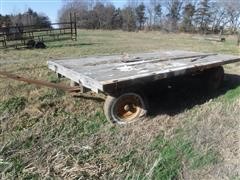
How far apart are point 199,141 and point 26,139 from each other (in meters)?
2.00

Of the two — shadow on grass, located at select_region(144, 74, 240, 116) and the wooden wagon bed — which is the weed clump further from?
shadow on grass, located at select_region(144, 74, 240, 116)

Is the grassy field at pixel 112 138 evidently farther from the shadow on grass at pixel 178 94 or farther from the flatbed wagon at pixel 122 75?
the flatbed wagon at pixel 122 75

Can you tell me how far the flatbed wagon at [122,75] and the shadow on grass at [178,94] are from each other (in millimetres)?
275

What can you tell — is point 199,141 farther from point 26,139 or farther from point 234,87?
point 234,87

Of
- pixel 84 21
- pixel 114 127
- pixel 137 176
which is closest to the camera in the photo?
pixel 137 176

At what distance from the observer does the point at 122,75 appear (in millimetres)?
3504

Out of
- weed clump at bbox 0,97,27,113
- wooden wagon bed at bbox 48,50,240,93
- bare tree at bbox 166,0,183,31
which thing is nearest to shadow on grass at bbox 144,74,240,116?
wooden wagon bed at bbox 48,50,240,93

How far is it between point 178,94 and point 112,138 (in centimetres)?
207

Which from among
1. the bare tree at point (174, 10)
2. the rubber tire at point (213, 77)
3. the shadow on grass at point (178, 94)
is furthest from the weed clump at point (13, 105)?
the bare tree at point (174, 10)

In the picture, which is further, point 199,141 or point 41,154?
point 199,141

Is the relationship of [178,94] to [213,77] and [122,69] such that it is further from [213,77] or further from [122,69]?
[122,69]

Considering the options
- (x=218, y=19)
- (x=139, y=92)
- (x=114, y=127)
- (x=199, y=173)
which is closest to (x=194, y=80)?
(x=139, y=92)

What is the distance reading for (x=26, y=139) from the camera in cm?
302

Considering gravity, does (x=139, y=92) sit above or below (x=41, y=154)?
above
